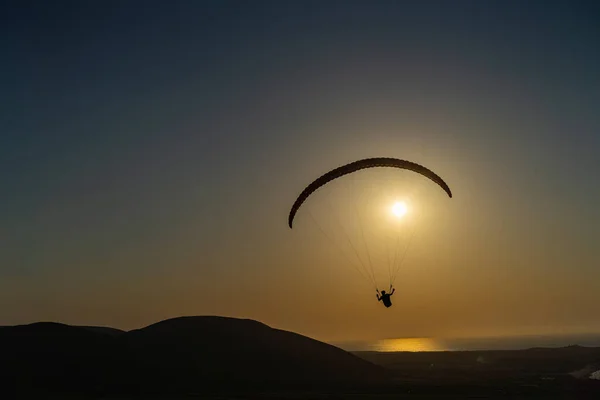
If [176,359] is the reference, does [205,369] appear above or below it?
below

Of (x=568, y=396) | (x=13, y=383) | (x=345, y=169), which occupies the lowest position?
(x=568, y=396)

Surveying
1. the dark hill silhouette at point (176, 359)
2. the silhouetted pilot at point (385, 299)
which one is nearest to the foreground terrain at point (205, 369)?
the dark hill silhouette at point (176, 359)

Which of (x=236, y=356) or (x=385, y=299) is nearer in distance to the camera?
(x=385, y=299)

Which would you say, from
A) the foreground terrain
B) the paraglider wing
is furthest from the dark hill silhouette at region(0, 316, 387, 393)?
the paraglider wing

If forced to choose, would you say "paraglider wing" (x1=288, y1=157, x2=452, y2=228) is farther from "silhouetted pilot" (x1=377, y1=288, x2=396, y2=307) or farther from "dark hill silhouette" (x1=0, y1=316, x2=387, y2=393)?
"dark hill silhouette" (x1=0, y1=316, x2=387, y2=393)

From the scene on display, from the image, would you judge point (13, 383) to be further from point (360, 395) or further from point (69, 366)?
point (360, 395)

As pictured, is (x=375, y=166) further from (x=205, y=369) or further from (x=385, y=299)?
(x=205, y=369)

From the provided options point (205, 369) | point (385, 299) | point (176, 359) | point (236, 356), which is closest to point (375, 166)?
point (385, 299)

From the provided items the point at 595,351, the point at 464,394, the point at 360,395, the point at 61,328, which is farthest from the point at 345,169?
the point at 595,351

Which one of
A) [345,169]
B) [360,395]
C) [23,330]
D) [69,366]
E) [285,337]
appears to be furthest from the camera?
[285,337]
